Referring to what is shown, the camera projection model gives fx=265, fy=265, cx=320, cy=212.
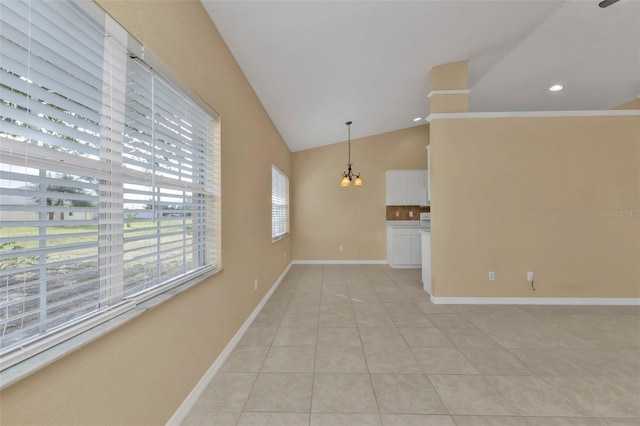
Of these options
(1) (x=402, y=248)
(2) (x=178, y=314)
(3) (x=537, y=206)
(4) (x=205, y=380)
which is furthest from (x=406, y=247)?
(2) (x=178, y=314)

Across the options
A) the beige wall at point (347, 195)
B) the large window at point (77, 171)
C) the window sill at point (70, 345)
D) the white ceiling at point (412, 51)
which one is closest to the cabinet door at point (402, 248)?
the beige wall at point (347, 195)

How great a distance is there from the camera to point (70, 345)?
0.94 metres

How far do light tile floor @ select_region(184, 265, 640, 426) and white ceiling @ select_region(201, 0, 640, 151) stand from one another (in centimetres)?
288

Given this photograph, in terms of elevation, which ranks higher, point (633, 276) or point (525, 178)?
point (525, 178)

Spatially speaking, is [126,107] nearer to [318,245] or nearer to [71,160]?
[71,160]

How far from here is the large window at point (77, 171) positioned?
841mm

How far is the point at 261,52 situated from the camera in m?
2.61

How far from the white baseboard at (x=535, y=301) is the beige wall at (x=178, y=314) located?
270cm

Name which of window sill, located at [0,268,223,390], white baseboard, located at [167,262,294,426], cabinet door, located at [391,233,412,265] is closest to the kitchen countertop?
cabinet door, located at [391,233,412,265]

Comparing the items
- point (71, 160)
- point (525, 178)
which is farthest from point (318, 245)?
point (71, 160)

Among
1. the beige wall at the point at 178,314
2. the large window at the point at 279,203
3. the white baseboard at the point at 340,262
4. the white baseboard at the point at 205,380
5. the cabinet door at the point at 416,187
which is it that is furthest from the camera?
the white baseboard at the point at 340,262

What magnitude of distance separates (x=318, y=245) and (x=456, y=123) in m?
4.11

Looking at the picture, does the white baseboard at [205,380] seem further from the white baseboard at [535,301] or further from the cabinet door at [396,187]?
the cabinet door at [396,187]

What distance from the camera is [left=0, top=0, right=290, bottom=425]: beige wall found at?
0.95 meters
